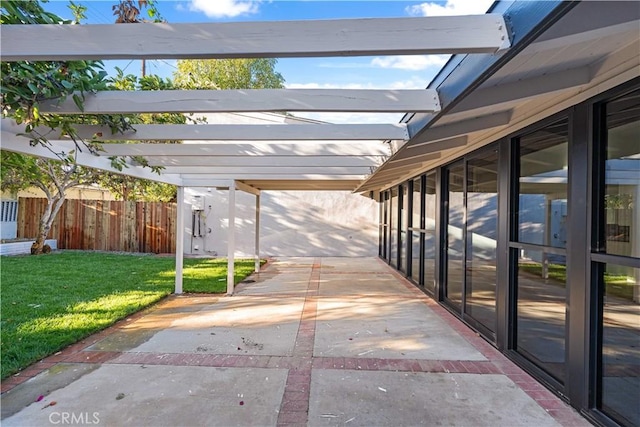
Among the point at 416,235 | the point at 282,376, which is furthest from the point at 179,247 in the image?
the point at 416,235

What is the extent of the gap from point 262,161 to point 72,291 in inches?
171

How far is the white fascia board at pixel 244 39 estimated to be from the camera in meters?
1.86

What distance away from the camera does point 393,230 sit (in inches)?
425

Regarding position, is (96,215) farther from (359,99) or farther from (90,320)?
(359,99)

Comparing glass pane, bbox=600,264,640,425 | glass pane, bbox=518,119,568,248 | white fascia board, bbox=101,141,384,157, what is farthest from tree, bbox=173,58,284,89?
glass pane, bbox=600,264,640,425

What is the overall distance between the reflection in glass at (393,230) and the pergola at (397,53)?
20.0 ft

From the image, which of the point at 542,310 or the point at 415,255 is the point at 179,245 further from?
the point at 542,310

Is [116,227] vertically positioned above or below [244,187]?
below

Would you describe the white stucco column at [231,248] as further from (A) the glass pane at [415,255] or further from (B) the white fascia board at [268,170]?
(A) the glass pane at [415,255]

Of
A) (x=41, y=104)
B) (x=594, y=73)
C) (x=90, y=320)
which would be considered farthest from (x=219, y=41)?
(x=90, y=320)

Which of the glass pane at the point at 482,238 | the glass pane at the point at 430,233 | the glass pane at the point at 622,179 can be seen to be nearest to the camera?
the glass pane at the point at 622,179

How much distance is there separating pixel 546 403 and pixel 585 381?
0.38 meters

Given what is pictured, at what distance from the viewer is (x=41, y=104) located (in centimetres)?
285

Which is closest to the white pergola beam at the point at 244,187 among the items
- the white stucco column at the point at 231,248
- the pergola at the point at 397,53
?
the white stucco column at the point at 231,248
